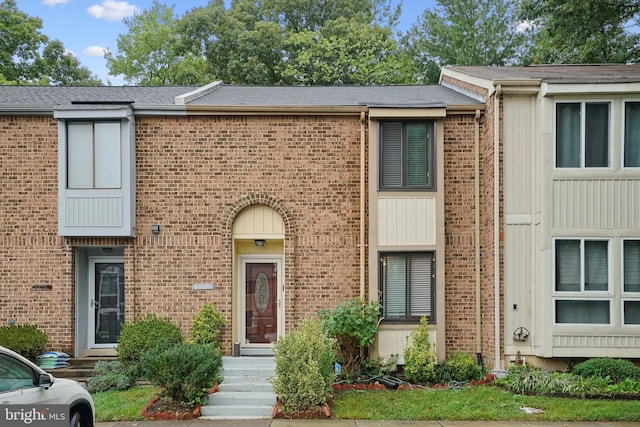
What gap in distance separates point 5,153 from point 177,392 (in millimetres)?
6596

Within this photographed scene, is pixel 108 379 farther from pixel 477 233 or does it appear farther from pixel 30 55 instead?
pixel 30 55

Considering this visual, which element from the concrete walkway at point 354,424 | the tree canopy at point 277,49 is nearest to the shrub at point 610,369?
the concrete walkway at point 354,424

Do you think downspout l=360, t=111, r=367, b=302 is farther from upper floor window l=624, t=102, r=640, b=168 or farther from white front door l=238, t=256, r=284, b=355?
upper floor window l=624, t=102, r=640, b=168

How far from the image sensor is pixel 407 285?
12977mm

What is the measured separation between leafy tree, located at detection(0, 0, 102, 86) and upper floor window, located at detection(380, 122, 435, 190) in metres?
21.1

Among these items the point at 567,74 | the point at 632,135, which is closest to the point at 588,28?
the point at 567,74

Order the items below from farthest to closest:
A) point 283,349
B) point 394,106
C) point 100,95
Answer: point 100,95, point 394,106, point 283,349

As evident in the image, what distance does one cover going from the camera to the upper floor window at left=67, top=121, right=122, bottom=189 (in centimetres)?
1320

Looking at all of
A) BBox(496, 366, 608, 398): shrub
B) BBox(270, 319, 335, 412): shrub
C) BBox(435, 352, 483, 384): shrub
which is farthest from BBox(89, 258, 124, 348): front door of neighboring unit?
BBox(496, 366, 608, 398): shrub

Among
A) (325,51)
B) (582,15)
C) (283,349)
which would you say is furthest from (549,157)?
(325,51)

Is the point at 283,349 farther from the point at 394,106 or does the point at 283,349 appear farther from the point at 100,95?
the point at 100,95

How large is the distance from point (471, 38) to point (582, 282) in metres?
21.7

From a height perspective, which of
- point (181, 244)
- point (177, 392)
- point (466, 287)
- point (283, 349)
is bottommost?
point (177, 392)

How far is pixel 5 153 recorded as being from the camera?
529 inches
